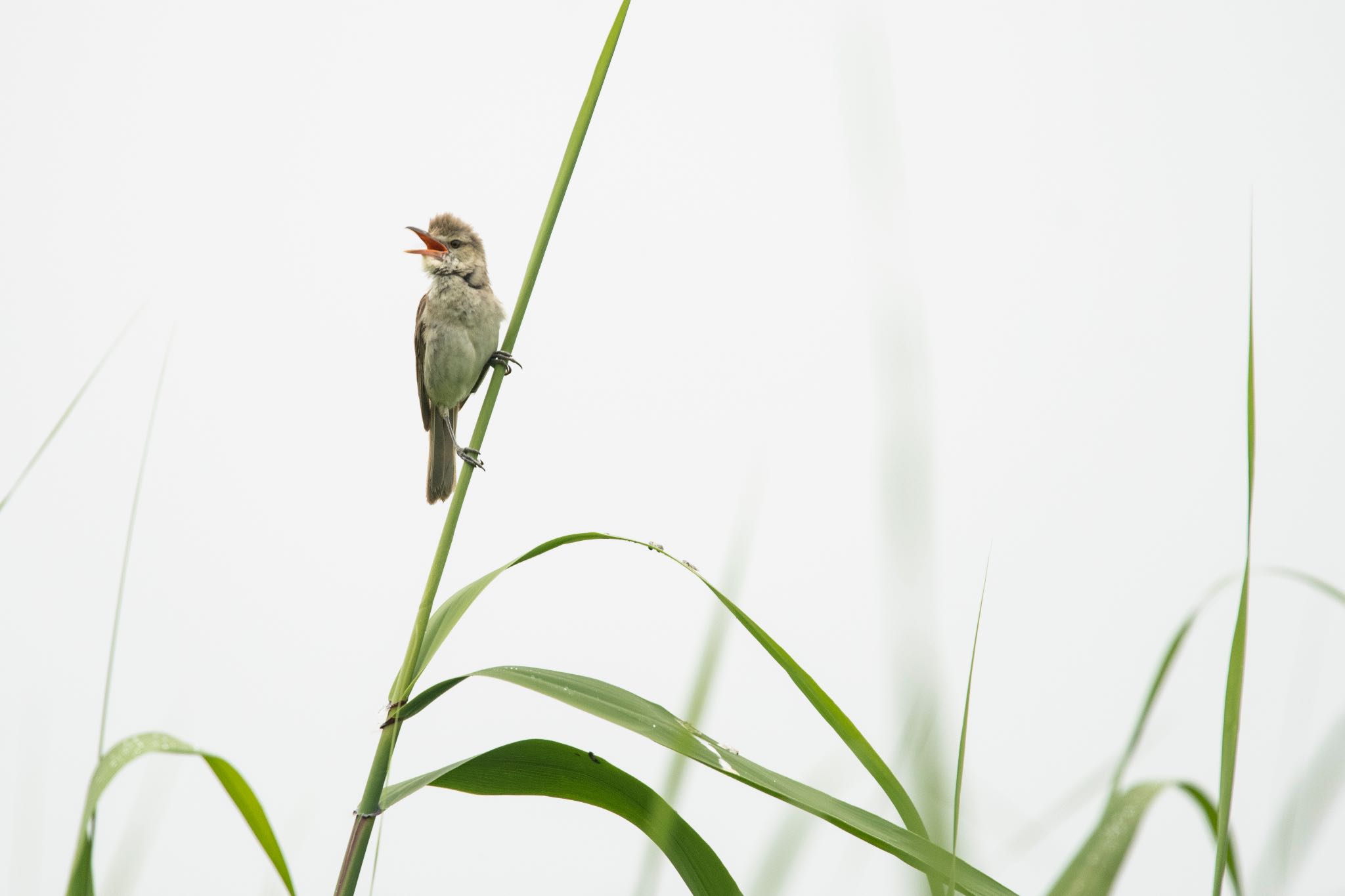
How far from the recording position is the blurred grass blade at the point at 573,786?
1.25 metres

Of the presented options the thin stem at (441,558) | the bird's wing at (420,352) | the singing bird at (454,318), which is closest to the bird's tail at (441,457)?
the singing bird at (454,318)

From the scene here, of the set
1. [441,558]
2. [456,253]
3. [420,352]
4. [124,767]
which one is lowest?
[124,767]

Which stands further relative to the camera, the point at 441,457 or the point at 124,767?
the point at 441,457

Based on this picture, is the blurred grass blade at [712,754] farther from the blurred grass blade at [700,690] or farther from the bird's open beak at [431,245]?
the bird's open beak at [431,245]

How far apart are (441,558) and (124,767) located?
1.50ft

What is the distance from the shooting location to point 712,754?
4.10ft

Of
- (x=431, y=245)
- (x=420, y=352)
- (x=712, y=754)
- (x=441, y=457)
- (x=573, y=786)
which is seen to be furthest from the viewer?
(x=441, y=457)

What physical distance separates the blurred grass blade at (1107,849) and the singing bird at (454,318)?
300cm

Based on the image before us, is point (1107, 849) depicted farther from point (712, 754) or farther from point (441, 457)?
point (441, 457)

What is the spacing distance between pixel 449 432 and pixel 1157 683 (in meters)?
3.64

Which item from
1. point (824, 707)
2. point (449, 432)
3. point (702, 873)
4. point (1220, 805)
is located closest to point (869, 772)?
point (824, 707)

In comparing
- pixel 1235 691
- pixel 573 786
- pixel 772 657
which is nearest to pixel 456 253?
pixel 573 786

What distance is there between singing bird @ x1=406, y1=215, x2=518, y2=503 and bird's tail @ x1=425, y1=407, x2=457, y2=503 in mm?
38

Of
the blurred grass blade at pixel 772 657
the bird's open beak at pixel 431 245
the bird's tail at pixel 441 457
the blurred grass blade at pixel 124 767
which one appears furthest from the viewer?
the bird's tail at pixel 441 457
